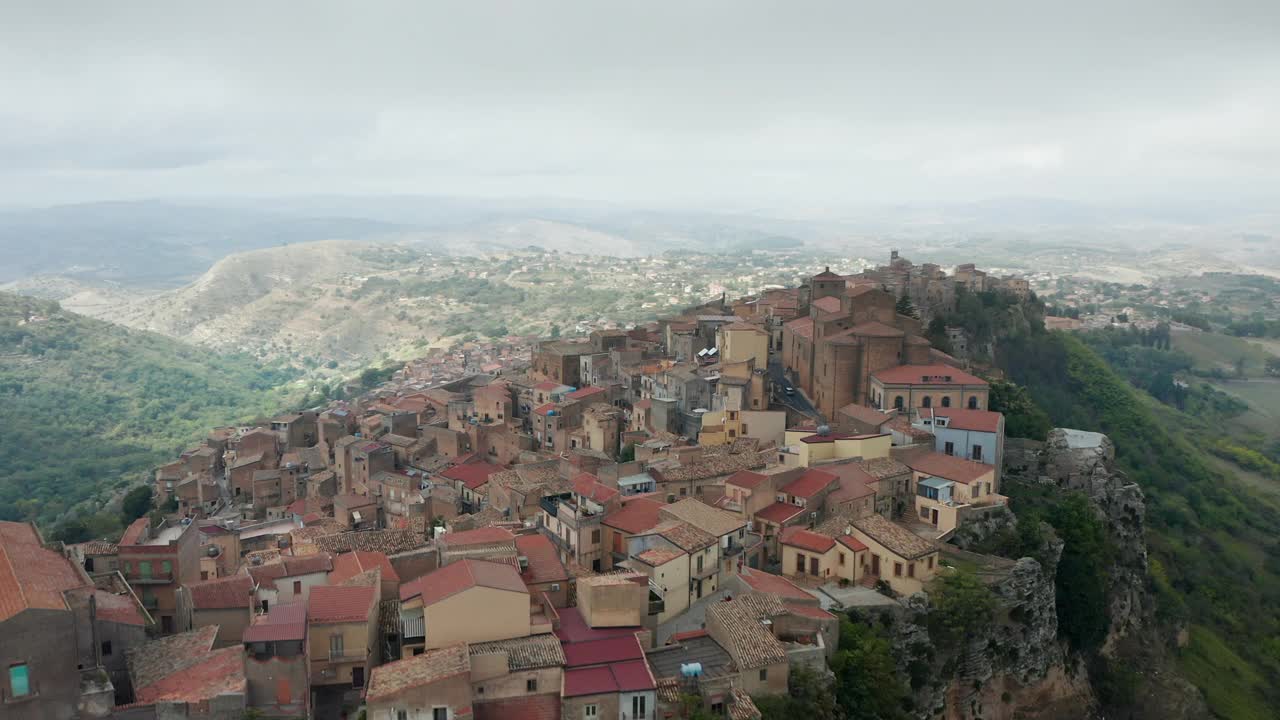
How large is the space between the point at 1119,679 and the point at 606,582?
18.1 m

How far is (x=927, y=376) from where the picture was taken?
32625mm

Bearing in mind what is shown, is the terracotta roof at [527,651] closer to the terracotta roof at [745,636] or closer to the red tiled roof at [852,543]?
the terracotta roof at [745,636]

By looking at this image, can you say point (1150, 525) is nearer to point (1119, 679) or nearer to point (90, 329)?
point (1119, 679)

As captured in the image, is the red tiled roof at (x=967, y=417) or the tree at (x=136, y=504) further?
the tree at (x=136, y=504)

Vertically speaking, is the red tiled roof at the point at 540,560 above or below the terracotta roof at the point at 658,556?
Result: below

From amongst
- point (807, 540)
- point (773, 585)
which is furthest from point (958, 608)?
point (773, 585)

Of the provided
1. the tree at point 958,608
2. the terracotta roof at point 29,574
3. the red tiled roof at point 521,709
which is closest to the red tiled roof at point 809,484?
the tree at point 958,608

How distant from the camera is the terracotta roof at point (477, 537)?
850 inches

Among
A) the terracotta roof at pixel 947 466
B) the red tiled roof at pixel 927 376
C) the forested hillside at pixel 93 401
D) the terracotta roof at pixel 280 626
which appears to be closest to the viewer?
the terracotta roof at pixel 280 626

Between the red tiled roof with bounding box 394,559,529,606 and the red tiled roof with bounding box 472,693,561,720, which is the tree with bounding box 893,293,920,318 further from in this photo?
the red tiled roof with bounding box 472,693,561,720

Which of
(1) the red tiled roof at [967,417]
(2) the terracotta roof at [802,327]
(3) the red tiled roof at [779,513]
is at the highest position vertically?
(2) the terracotta roof at [802,327]

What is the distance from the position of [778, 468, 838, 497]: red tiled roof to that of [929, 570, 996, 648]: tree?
3947 millimetres

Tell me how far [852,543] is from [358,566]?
11.7 meters

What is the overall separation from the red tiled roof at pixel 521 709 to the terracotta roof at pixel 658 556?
398 centimetres
